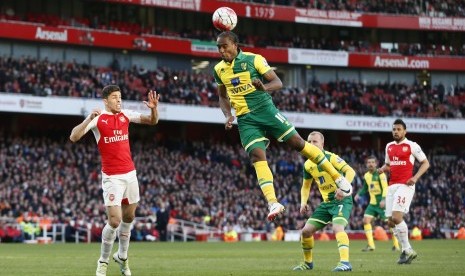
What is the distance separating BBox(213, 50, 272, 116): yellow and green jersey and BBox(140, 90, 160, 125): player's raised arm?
1209mm

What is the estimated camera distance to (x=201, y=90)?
59469 mm

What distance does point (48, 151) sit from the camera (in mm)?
49750

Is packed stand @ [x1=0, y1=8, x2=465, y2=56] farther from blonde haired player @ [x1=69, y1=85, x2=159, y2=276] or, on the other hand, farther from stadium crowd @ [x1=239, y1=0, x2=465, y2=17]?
blonde haired player @ [x1=69, y1=85, x2=159, y2=276]

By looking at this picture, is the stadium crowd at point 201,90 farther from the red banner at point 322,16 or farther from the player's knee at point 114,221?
the player's knee at point 114,221

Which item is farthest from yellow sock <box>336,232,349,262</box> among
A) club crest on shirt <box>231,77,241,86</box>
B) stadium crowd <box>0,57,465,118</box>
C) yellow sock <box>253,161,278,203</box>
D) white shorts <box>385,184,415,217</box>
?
stadium crowd <box>0,57,465,118</box>

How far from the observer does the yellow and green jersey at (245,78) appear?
14.7 metres

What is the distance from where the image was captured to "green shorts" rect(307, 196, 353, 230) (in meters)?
16.8

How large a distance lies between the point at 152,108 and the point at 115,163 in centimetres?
103

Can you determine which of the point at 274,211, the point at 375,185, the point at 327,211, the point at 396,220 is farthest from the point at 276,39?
the point at 274,211

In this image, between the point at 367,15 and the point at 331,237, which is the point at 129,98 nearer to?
the point at 331,237

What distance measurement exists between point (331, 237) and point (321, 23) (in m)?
23.1

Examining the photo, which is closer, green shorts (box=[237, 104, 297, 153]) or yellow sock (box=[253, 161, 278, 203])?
yellow sock (box=[253, 161, 278, 203])

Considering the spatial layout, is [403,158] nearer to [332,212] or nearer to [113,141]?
[332,212]

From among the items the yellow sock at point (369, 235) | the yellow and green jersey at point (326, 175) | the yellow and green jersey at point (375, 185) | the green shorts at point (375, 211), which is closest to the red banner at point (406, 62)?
the green shorts at point (375, 211)
